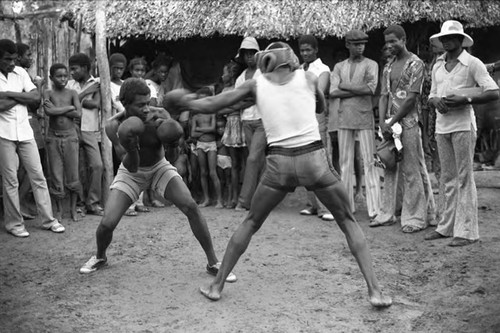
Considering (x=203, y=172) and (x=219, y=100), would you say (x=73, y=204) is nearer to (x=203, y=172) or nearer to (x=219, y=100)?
(x=203, y=172)

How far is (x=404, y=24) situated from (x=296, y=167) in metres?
6.21

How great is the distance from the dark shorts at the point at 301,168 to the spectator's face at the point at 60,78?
4.08 m

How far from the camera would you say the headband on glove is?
5395mm

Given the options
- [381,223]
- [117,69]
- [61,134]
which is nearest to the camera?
[381,223]

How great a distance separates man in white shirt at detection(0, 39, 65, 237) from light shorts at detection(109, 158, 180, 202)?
2.20 m

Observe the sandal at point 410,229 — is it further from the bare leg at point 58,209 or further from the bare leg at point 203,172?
the bare leg at point 58,209

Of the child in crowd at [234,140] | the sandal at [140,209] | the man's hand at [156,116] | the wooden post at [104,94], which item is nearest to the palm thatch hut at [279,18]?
the child in crowd at [234,140]

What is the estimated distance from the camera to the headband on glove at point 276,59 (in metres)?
5.39

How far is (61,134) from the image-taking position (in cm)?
870

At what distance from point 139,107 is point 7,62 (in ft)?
8.26

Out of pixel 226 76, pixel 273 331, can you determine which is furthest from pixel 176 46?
pixel 273 331

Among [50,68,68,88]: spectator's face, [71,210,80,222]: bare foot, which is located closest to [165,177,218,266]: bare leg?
[71,210,80,222]: bare foot

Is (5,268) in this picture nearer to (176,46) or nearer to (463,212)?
(463,212)

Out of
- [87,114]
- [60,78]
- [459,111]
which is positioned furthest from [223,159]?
[459,111]
